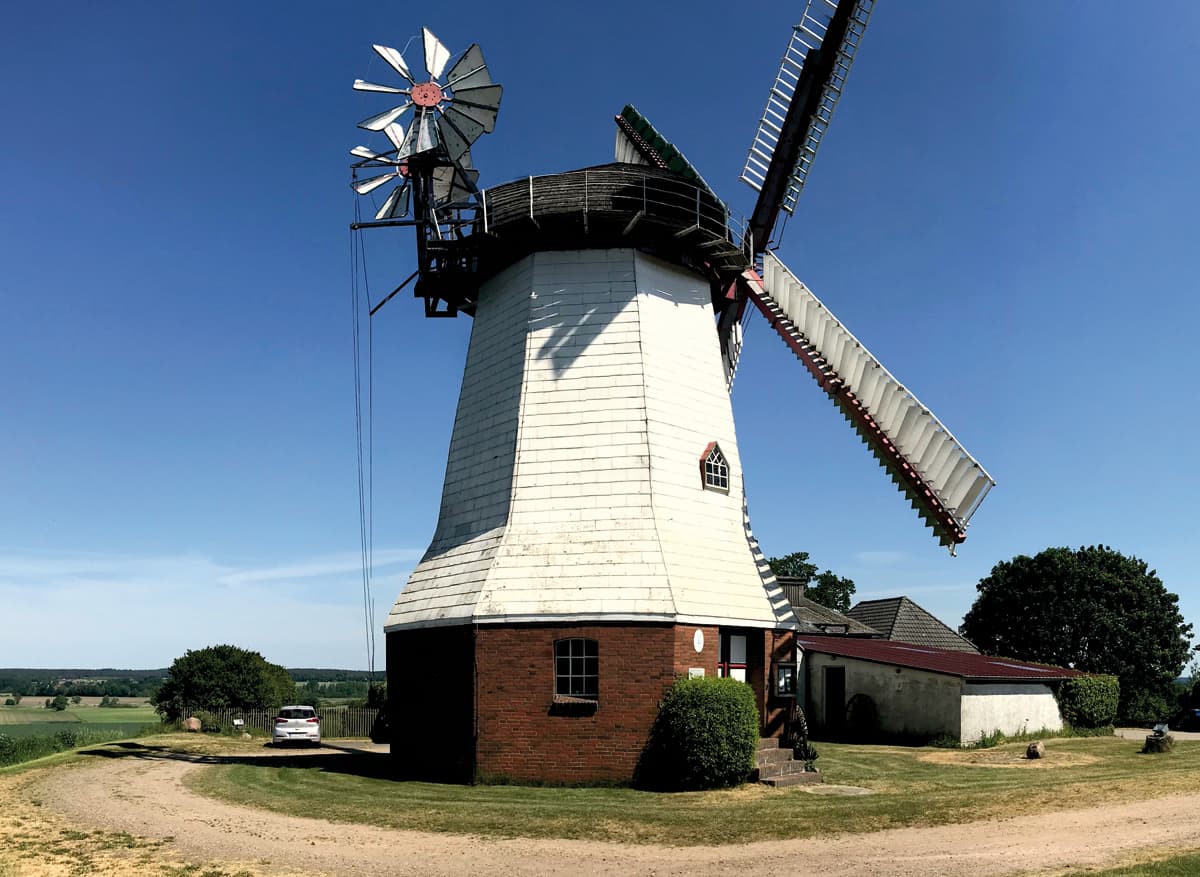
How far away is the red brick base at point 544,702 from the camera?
56.3 feet

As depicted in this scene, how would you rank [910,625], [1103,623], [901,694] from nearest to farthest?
[901,694] < [910,625] < [1103,623]

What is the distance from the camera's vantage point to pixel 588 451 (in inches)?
764

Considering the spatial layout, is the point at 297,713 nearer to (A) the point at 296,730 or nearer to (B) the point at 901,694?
(A) the point at 296,730

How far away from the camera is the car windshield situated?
2795 centimetres

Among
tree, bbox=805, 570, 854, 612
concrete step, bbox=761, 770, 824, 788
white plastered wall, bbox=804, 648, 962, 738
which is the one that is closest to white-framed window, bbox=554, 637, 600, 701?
concrete step, bbox=761, 770, 824, 788

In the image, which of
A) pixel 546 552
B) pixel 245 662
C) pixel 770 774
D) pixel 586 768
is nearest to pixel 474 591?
pixel 546 552

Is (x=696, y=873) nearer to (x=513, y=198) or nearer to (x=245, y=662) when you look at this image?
(x=513, y=198)

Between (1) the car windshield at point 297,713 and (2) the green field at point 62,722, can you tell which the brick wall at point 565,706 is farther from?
(2) the green field at point 62,722

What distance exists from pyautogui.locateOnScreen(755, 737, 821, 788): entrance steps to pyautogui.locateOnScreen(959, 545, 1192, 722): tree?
40035 millimetres

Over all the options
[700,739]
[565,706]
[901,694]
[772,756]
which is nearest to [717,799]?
[700,739]

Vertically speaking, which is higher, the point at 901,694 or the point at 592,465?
the point at 592,465

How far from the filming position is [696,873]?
34.6 ft

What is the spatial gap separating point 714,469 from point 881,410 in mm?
3890

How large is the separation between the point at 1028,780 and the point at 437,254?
16429mm
